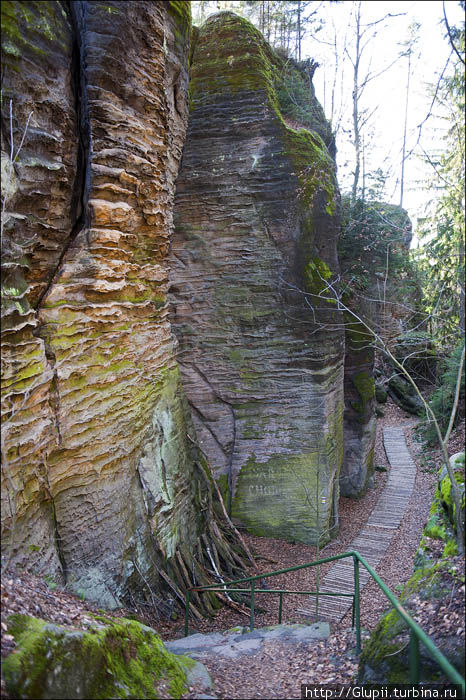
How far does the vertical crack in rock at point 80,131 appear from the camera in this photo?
24.3 ft

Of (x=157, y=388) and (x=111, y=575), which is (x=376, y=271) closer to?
(x=157, y=388)

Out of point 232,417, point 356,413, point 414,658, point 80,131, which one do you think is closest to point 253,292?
point 232,417

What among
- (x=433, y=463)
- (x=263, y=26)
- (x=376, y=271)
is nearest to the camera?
(x=376, y=271)

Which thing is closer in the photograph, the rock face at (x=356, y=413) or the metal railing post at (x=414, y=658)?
the metal railing post at (x=414, y=658)

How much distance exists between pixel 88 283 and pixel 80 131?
229 cm

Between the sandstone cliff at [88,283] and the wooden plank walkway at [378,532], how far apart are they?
3.04m

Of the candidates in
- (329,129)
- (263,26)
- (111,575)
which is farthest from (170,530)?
(263,26)

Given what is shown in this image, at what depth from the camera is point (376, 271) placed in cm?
→ 1577

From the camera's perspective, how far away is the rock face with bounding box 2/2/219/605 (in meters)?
6.35

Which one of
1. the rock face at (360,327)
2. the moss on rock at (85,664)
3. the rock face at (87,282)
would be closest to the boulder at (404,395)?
the rock face at (360,327)

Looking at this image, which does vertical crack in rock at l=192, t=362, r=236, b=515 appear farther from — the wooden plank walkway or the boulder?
the boulder

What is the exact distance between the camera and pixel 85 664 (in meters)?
3.83

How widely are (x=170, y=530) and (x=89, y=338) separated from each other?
4.28 metres

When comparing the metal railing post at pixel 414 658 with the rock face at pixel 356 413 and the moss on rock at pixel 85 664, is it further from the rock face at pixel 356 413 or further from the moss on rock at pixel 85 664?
the rock face at pixel 356 413
